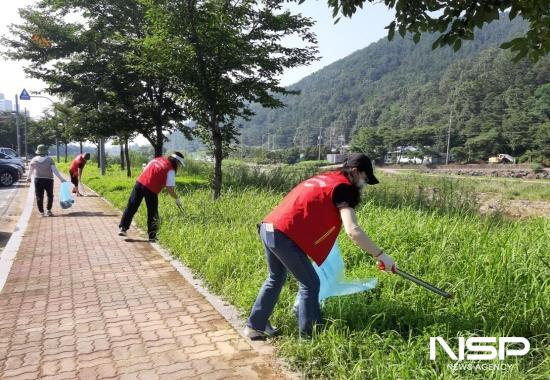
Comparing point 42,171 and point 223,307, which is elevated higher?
point 42,171

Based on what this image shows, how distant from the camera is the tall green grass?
317cm

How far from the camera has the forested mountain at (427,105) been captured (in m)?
71.5

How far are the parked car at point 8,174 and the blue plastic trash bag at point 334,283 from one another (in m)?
19.4

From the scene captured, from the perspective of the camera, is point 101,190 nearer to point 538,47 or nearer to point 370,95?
point 538,47

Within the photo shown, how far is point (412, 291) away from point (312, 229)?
4.32ft

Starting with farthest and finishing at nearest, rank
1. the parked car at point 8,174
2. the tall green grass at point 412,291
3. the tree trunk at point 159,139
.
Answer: the parked car at point 8,174, the tree trunk at point 159,139, the tall green grass at point 412,291

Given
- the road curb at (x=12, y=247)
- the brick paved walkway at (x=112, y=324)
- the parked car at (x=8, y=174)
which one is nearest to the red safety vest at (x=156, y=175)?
the brick paved walkway at (x=112, y=324)

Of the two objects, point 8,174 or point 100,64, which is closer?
point 100,64

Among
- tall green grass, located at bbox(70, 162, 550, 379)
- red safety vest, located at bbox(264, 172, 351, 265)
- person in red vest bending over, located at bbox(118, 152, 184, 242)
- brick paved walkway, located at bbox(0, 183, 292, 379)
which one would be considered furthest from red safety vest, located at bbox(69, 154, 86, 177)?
red safety vest, located at bbox(264, 172, 351, 265)

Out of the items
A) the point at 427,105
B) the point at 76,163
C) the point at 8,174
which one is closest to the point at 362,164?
the point at 76,163

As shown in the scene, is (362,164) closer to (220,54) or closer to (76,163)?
(220,54)

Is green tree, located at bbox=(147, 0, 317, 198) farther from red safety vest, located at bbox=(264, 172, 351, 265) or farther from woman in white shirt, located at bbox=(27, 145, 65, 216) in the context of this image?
red safety vest, located at bbox=(264, 172, 351, 265)

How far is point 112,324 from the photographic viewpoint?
13.5ft

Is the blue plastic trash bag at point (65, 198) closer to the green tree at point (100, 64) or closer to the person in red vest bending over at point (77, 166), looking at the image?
the person in red vest bending over at point (77, 166)
